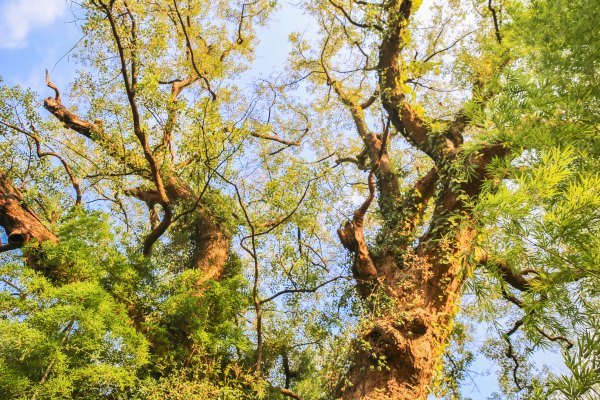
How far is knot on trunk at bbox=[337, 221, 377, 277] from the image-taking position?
6508 mm

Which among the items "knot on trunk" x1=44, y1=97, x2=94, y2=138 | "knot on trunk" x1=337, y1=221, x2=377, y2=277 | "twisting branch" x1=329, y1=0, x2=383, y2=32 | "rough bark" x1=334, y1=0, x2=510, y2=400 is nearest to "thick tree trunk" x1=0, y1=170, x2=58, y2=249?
"knot on trunk" x1=44, y1=97, x2=94, y2=138

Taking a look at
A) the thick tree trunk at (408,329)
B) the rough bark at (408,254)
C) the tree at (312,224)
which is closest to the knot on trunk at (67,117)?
the tree at (312,224)

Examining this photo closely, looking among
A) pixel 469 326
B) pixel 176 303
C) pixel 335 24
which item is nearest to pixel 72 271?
pixel 176 303

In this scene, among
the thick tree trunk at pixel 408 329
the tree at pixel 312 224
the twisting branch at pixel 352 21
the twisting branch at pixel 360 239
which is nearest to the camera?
the tree at pixel 312 224

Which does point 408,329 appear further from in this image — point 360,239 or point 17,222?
point 17,222

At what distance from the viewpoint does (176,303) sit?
5.62 m

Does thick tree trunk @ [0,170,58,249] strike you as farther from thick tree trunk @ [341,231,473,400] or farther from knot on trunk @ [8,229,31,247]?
thick tree trunk @ [341,231,473,400]

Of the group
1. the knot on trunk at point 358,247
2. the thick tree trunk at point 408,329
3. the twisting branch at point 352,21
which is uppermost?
the twisting branch at point 352,21

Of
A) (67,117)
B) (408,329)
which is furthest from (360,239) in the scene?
(67,117)

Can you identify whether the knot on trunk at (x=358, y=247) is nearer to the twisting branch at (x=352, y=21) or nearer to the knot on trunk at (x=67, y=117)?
the twisting branch at (x=352, y=21)

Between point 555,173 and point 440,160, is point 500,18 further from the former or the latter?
point 555,173

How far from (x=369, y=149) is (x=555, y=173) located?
647cm

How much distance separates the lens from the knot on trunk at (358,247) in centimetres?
651

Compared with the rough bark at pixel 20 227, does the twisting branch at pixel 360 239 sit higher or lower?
higher
